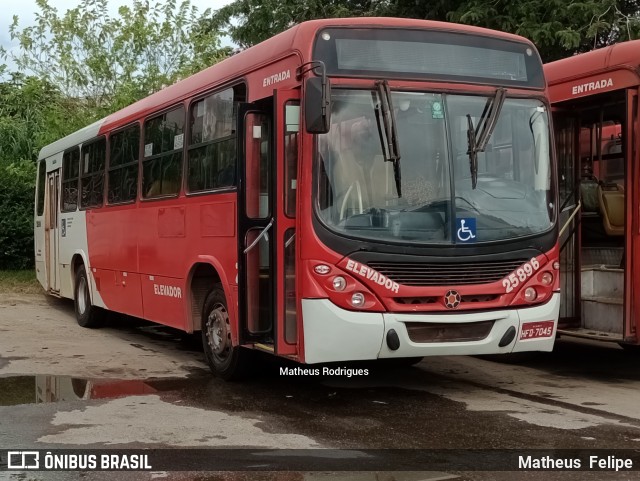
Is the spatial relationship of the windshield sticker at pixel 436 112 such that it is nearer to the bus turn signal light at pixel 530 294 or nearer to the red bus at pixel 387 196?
the red bus at pixel 387 196

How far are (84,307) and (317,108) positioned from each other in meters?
8.17

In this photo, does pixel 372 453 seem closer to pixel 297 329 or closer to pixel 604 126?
pixel 297 329

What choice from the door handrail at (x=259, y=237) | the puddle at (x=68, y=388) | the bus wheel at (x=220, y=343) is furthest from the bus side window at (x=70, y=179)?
the door handrail at (x=259, y=237)

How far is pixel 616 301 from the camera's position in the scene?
8812mm

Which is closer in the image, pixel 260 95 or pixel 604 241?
pixel 260 95

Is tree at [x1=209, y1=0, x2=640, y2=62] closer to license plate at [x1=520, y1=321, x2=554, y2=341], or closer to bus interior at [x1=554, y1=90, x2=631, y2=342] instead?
bus interior at [x1=554, y1=90, x2=631, y2=342]

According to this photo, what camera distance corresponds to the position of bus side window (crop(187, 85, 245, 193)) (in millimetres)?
8312

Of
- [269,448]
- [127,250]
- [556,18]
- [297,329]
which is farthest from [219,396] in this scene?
[556,18]

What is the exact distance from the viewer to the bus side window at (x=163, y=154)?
964 cm

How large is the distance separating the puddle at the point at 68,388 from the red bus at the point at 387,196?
81 centimetres

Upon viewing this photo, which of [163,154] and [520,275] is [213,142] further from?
[520,275]

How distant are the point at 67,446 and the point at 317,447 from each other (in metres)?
1.75

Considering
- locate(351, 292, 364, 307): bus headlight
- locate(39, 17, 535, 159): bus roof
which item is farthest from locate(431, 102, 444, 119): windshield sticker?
locate(351, 292, 364, 307): bus headlight

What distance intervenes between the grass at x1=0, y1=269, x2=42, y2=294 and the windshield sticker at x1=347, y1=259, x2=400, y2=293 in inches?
544
